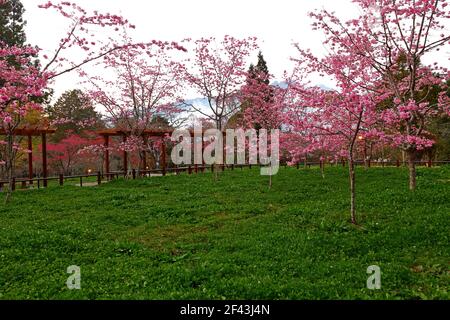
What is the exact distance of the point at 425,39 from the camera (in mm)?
12734

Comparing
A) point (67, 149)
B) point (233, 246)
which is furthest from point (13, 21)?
point (233, 246)

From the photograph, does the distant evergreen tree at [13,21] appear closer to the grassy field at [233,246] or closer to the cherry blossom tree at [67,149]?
the cherry blossom tree at [67,149]

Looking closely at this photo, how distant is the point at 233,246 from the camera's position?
8766 mm

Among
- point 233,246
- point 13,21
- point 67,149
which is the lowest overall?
point 233,246

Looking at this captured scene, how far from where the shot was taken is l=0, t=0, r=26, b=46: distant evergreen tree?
110ft

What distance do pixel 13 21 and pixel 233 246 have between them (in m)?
37.8

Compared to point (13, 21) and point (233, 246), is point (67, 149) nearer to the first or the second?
point (13, 21)

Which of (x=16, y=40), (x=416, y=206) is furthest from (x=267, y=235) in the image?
(x=16, y=40)

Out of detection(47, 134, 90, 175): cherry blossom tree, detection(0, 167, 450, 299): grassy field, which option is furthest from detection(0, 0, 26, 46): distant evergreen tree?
detection(0, 167, 450, 299): grassy field

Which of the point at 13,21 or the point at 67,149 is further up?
the point at 13,21

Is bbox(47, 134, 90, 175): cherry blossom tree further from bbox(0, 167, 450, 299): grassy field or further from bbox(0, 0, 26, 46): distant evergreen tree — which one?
bbox(0, 167, 450, 299): grassy field
